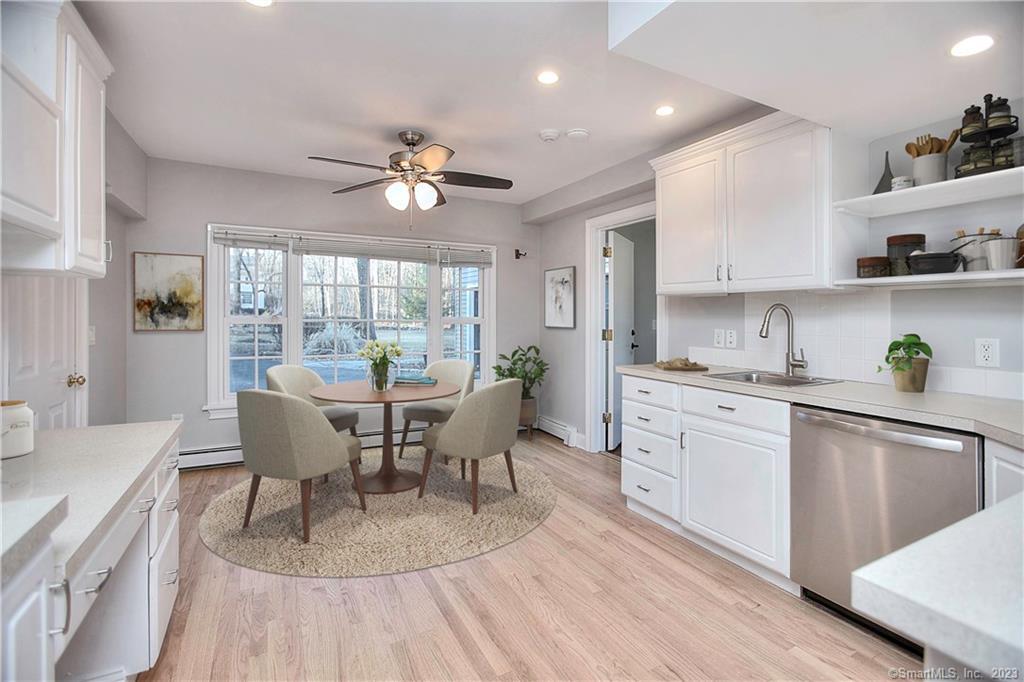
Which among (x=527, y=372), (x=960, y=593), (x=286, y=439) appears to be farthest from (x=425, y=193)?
(x=960, y=593)

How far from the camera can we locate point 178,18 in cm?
204

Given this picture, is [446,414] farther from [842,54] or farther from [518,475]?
[842,54]

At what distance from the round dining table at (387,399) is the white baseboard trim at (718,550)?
1433mm

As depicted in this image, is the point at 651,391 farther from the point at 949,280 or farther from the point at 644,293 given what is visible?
the point at 644,293

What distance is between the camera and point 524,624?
6.56 ft

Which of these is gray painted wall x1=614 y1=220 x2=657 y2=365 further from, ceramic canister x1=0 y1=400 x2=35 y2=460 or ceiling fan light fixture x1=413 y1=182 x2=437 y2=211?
ceramic canister x1=0 y1=400 x2=35 y2=460

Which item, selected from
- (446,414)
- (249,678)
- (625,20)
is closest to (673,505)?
(446,414)

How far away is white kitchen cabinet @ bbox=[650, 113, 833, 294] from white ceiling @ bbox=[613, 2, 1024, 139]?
0.90 ft

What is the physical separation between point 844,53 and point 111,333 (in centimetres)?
447

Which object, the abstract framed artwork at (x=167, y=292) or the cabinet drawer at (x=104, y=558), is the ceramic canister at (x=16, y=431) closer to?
the cabinet drawer at (x=104, y=558)

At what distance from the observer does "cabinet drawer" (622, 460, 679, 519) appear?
2.78 m

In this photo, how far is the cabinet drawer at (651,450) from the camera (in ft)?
9.15

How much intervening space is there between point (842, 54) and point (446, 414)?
3118 mm

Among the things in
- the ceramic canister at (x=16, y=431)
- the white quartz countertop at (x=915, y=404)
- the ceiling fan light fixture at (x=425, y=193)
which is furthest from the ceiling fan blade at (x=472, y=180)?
the ceramic canister at (x=16, y=431)
